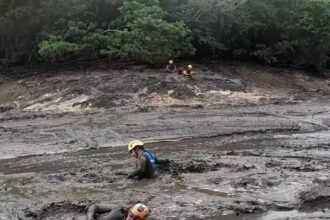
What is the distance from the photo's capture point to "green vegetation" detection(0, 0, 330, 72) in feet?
89.6

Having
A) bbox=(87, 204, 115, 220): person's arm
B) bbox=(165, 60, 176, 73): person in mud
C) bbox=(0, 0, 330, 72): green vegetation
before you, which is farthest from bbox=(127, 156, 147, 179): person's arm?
bbox=(165, 60, 176, 73): person in mud

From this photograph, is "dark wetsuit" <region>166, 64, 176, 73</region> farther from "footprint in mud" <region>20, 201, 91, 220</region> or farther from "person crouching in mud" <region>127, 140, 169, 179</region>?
"footprint in mud" <region>20, 201, 91, 220</region>

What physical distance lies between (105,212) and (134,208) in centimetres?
225

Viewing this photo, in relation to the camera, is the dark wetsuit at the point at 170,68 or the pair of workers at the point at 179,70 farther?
the dark wetsuit at the point at 170,68

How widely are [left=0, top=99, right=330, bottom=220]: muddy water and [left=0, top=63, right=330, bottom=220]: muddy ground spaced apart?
3 centimetres

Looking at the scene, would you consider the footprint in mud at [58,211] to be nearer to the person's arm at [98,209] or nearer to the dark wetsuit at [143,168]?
the person's arm at [98,209]

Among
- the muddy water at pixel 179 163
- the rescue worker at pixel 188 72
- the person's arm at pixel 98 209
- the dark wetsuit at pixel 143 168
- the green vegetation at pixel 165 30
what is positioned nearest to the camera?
the person's arm at pixel 98 209

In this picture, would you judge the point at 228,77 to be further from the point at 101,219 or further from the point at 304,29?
the point at 101,219

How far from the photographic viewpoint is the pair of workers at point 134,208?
7.86 metres

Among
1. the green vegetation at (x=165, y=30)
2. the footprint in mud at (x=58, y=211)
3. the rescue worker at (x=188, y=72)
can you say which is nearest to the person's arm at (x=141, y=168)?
the footprint in mud at (x=58, y=211)

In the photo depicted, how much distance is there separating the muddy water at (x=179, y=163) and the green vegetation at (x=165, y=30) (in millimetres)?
5949

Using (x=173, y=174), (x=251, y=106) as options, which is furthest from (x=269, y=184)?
Answer: (x=251, y=106)

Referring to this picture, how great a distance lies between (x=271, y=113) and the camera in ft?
73.6

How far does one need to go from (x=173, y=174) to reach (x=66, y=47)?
614 inches
